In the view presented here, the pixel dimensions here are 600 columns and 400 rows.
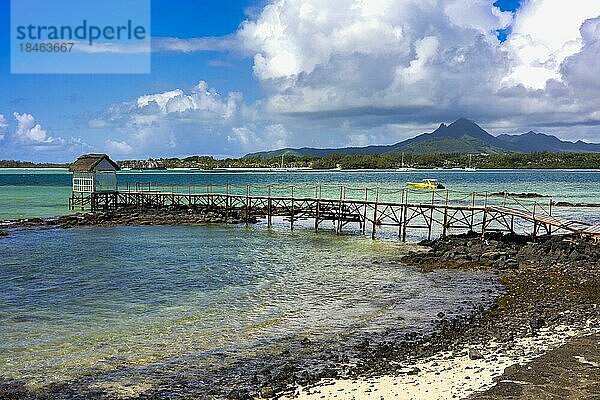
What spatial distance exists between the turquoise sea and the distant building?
1745 centimetres

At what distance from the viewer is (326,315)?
15.9 meters

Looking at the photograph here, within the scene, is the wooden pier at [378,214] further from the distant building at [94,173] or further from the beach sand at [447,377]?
the beach sand at [447,377]

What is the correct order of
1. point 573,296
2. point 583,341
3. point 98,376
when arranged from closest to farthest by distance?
point 98,376, point 583,341, point 573,296

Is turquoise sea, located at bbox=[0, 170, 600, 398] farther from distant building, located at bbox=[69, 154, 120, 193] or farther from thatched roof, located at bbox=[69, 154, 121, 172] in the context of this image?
Result: distant building, located at bbox=[69, 154, 120, 193]

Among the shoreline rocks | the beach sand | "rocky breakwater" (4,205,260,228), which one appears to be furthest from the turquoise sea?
"rocky breakwater" (4,205,260,228)

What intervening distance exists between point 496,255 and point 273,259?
9.83 metres

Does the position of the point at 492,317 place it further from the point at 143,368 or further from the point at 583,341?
the point at 143,368

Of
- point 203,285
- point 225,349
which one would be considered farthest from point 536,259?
point 225,349

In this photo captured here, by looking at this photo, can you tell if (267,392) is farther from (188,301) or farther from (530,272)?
(530,272)

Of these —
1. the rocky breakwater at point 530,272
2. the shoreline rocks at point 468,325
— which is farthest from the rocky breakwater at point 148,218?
the shoreline rocks at point 468,325

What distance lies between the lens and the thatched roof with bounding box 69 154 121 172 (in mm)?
48094

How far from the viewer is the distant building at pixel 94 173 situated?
159 feet

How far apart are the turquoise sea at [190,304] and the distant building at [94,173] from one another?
687 inches

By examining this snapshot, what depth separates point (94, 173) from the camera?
48750 mm
